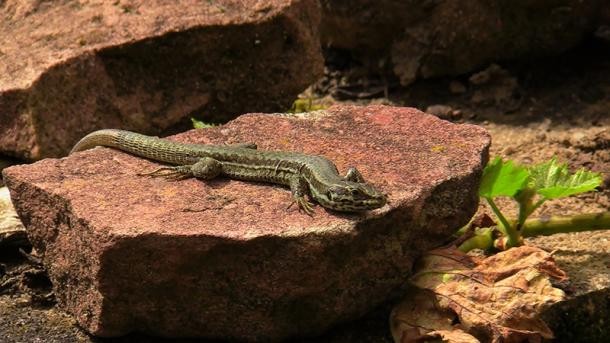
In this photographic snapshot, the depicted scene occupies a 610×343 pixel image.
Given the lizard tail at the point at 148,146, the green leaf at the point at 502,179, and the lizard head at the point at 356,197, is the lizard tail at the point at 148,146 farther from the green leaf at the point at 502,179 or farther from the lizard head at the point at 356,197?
the green leaf at the point at 502,179

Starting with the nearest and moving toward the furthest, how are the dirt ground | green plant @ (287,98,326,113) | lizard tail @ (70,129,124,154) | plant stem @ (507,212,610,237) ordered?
the dirt ground < plant stem @ (507,212,610,237) < lizard tail @ (70,129,124,154) < green plant @ (287,98,326,113)

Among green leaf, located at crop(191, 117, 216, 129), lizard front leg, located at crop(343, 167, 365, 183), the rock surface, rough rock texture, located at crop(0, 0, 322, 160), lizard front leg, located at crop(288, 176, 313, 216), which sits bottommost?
the rock surface

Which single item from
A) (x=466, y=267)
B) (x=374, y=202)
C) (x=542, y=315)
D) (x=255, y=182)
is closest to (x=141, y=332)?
(x=255, y=182)

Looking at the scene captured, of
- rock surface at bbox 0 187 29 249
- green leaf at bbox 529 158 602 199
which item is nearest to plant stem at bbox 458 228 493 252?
green leaf at bbox 529 158 602 199

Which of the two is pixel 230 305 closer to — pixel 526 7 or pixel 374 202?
pixel 374 202

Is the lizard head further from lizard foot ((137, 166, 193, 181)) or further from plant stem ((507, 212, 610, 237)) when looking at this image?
plant stem ((507, 212, 610, 237))

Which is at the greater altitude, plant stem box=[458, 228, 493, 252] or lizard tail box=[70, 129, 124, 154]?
lizard tail box=[70, 129, 124, 154]

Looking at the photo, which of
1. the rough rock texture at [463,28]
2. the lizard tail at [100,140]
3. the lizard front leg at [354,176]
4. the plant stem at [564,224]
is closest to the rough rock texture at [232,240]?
the lizard front leg at [354,176]
